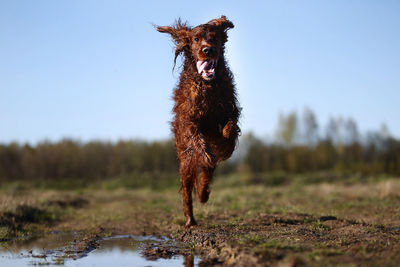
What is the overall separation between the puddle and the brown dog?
1407 millimetres

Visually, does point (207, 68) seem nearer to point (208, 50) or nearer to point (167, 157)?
point (208, 50)

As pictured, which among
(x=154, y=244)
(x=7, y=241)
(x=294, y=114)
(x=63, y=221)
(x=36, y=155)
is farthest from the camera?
(x=294, y=114)

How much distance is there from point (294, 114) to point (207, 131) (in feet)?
139

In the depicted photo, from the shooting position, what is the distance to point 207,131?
22.0 ft

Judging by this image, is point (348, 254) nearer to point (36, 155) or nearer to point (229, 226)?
point (229, 226)

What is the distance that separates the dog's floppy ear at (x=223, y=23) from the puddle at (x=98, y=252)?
3.65 meters

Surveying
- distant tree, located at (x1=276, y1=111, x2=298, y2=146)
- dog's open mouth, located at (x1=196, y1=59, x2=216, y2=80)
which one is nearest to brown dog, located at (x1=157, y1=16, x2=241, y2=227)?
dog's open mouth, located at (x1=196, y1=59, x2=216, y2=80)

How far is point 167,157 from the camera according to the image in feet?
104

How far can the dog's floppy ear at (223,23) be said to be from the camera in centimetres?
680

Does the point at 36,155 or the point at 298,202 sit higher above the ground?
the point at 36,155

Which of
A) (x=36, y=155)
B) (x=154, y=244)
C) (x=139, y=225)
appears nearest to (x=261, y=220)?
(x=154, y=244)

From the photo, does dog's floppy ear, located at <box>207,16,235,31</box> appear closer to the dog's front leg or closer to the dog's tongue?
the dog's tongue

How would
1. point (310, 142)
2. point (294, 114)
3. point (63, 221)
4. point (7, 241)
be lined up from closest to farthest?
point (7, 241) → point (63, 221) → point (310, 142) → point (294, 114)

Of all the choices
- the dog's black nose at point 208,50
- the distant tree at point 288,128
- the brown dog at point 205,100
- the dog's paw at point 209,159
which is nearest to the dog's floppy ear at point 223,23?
the brown dog at point 205,100
